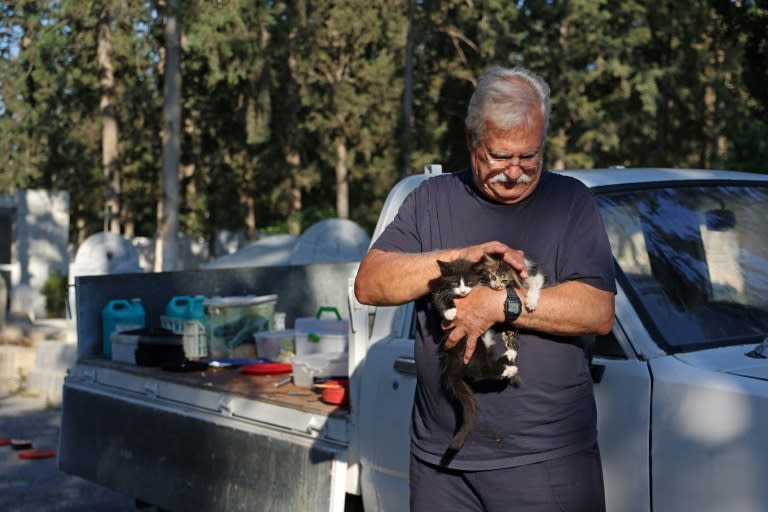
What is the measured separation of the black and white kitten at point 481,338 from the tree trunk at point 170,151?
24853mm

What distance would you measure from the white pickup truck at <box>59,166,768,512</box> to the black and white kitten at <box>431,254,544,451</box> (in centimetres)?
69

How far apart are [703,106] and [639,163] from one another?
12.9 ft

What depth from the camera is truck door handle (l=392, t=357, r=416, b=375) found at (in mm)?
4332

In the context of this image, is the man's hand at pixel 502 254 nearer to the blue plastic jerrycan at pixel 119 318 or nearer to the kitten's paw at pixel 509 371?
the kitten's paw at pixel 509 371

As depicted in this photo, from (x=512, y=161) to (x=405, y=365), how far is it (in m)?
1.61

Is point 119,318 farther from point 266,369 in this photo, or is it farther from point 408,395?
point 408,395

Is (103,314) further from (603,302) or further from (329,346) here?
(603,302)

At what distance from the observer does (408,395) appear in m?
4.33

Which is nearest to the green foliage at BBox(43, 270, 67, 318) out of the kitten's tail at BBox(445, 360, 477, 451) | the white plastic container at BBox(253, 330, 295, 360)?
the white plastic container at BBox(253, 330, 295, 360)

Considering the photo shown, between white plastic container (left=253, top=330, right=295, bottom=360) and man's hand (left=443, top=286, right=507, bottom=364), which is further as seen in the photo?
white plastic container (left=253, top=330, right=295, bottom=360)

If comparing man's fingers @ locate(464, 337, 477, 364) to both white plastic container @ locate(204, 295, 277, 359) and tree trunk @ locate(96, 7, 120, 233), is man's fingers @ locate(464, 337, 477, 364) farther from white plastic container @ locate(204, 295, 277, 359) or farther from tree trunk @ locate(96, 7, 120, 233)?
tree trunk @ locate(96, 7, 120, 233)

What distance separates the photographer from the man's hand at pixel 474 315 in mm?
2812

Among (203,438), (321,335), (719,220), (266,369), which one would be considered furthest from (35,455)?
(719,220)

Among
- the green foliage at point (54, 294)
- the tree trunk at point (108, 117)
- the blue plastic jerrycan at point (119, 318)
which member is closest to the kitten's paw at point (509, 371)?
the blue plastic jerrycan at point (119, 318)
